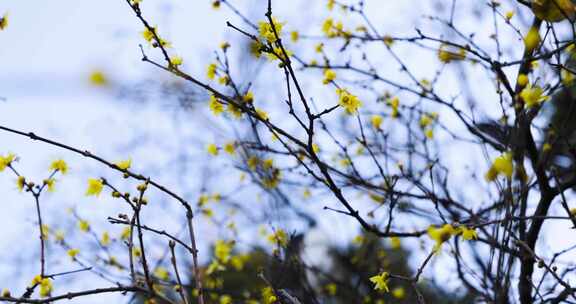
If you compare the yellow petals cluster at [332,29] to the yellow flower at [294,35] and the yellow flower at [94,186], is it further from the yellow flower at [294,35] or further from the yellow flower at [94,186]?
the yellow flower at [94,186]

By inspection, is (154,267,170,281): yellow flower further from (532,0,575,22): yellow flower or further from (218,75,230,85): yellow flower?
(532,0,575,22): yellow flower

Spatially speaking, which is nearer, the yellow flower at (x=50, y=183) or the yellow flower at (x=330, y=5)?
the yellow flower at (x=50, y=183)

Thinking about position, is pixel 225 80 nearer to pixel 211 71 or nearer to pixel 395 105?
pixel 211 71

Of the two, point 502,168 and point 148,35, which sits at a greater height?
Result: point 148,35

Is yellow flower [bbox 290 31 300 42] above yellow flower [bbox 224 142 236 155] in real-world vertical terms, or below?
above

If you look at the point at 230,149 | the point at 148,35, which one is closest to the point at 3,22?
the point at 148,35

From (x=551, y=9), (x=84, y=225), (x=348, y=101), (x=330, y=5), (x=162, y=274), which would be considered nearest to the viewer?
(x=551, y=9)

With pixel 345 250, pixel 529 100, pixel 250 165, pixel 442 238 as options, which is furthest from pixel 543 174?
pixel 345 250

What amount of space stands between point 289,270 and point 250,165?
26.8 inches

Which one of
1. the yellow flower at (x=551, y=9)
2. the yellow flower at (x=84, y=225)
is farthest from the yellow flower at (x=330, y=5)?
the yellow flower at (x=84, y=225)


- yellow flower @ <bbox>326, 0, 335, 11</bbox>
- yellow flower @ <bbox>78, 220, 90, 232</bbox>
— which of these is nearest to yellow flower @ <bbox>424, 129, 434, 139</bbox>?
yellow flower @ <bbox>326, 0, 335, 11</bbox>

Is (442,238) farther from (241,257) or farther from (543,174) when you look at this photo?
(241,257)

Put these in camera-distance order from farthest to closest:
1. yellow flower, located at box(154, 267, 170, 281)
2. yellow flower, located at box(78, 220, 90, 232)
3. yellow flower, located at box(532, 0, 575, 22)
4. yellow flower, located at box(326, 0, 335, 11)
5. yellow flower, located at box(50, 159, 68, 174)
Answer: yellow flower, located at box(154, 267, 170, 281) < yellow flower, located at box(78, 220, 90, 232) < yellow flower, located at box(326, 0, 335, 11) < yellow flower, located at box(50, 159, 68, 174) < yellow flower, located at box(532, 0, 575, 22)

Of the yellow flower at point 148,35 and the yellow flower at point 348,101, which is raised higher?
the yellow flower at point 148,35
